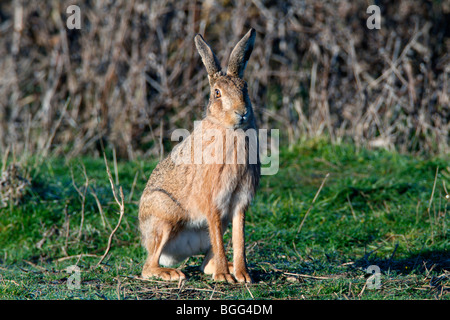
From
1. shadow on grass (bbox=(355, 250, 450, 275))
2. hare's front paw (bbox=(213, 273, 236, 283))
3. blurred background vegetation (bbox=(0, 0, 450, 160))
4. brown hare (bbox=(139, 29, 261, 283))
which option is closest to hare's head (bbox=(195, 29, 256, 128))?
brown hare (bbox=(139, 29, 261, 283))

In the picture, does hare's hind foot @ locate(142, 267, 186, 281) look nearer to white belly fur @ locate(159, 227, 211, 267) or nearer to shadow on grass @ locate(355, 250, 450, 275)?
white belly fur @ locate(159, 227, 211, 267)

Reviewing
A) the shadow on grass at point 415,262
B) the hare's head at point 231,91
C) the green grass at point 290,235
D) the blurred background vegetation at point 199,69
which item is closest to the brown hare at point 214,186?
the hare's head at point 231,91

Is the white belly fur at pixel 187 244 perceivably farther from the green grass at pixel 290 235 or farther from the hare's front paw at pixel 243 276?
the hare's front paw at pixel 243 276

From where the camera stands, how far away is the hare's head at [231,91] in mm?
4141

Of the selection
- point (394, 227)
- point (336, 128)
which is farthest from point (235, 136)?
point (336, 128)

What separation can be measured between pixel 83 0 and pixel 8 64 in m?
1.80

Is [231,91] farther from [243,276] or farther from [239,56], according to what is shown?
[243,276]

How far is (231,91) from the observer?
4215 millimetres

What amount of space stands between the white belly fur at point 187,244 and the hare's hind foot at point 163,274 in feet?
0.71

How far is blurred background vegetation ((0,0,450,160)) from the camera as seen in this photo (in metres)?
8.70

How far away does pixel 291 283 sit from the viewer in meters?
4.30

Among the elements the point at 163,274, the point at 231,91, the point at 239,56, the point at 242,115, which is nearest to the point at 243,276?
the point at 163,274

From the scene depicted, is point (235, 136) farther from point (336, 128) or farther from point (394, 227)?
point (336, 128)

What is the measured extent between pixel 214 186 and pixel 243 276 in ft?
2.23
